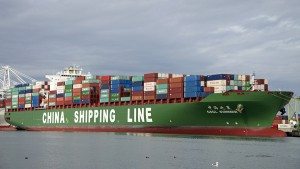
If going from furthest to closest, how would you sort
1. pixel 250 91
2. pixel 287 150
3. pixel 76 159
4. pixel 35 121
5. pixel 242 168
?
pixel 35 121, pixel 250 91, pixel 287 150, pixel 76 159, pixel 242 168

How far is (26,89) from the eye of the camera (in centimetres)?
10412

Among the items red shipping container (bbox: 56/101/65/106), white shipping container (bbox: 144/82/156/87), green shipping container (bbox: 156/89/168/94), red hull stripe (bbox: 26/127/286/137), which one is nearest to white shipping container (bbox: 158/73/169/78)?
white shipping container (bbox: 144/82/156/87)

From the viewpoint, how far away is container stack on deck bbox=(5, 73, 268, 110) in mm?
67750

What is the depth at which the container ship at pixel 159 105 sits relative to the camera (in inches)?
2486

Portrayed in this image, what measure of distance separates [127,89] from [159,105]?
10.9 m

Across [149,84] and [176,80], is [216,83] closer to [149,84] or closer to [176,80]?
[176,80]

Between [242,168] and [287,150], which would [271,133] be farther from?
[242,168]

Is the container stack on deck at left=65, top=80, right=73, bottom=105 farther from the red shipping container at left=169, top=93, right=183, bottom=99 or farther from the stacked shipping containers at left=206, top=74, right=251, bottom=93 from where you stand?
the stacked shipping containers at left=206, top=74, right=251, bottom=93

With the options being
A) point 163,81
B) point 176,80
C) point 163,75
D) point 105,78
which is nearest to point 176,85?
point 176,80

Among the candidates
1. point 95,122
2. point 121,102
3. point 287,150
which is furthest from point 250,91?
point 95,122

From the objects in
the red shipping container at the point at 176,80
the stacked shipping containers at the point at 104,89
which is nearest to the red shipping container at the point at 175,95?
the red shipping container at the point at 176,80

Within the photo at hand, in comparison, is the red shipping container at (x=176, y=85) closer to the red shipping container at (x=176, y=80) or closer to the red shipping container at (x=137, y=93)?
the red shipping container at (x=176, y=80)

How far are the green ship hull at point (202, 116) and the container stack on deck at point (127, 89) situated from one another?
165 centimetres

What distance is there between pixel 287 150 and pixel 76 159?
22.0 metres
